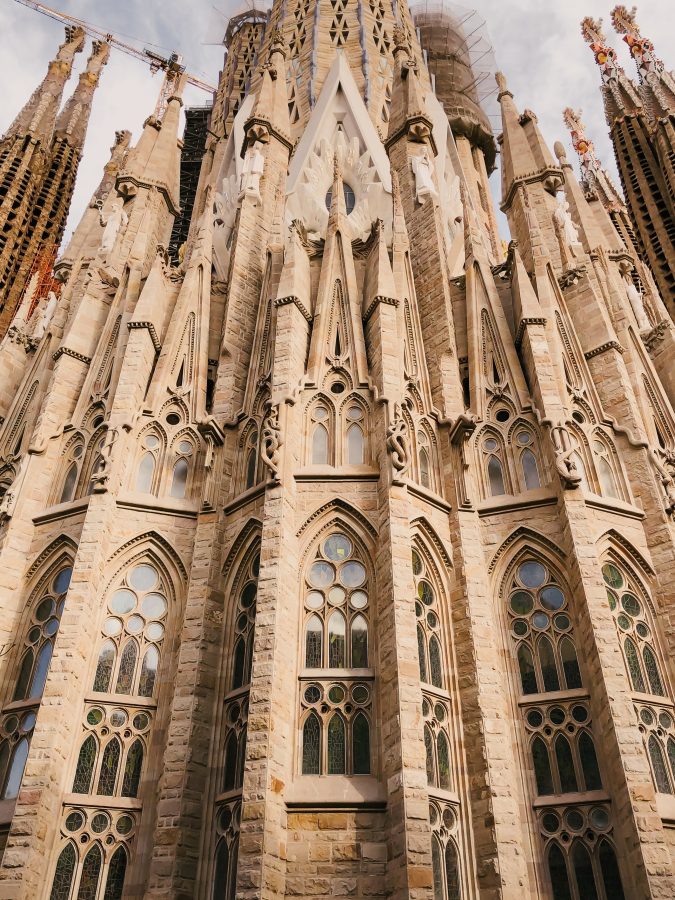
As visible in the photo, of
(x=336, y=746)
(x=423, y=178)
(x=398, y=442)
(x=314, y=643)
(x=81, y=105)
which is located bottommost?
(x=336, y=746)

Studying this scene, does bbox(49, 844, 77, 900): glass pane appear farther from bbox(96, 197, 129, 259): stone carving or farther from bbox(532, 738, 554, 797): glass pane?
bbox(96, 197, 129, 259): stone carving

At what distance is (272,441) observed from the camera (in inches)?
528

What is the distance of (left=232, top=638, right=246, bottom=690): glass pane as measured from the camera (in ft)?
41.1

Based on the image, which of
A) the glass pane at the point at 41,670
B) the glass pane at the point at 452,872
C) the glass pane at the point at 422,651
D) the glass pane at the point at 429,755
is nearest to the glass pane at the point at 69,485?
the glass pane at the point at 41,670

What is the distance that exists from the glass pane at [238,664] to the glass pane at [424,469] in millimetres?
3972

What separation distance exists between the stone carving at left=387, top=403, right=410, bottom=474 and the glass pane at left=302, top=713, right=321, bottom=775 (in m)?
3.87

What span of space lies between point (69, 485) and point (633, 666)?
9724 millimetres

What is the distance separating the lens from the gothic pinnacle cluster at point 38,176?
37.5 meters

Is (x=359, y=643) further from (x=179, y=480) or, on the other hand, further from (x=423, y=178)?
(x=423, y=178)

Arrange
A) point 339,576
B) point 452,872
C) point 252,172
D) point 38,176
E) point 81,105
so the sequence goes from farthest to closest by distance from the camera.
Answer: point 81,105
point 38,176
point 252,172
point 339,576
point 452,872

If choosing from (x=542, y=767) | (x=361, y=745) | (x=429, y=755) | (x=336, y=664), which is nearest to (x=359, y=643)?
(x=336, y=664)

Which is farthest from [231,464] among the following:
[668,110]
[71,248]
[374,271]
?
[668,110]

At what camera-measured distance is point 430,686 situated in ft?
39.9

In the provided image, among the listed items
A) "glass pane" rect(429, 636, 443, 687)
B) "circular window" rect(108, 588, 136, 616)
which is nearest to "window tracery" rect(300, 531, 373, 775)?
"glass pane" rect(429, 636, 443, 687)
